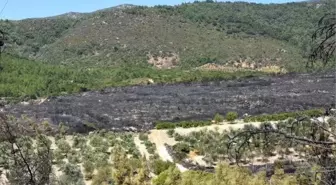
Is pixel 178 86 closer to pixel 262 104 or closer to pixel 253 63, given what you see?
pixel 262 104

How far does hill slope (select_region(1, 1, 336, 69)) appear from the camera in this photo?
359 ft

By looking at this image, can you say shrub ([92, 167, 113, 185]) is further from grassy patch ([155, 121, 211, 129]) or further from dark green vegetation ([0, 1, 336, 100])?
dark green vegetation ([0, 1, 336, 100])

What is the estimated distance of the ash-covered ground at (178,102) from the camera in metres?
53.8

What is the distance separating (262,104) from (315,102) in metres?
5.12

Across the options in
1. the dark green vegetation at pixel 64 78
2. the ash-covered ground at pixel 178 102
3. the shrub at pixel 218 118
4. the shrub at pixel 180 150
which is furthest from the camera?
the dark green vegetation at pixel 64 78

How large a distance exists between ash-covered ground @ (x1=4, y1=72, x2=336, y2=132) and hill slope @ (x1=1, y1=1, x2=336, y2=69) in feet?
96.7

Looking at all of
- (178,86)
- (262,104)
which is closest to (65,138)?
(262,104)

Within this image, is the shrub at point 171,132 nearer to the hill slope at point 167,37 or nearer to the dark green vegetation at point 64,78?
the dark green vegetation at point 64,78

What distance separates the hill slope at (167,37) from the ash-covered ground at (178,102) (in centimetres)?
2946

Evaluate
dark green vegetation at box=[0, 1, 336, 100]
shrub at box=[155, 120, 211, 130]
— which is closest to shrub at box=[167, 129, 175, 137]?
shrub at box=[155, 120, 211, 130]

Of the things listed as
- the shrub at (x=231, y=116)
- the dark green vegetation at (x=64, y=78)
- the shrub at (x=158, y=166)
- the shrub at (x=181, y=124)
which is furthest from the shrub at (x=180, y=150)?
the dark green vegetation at (x=64, y=78)

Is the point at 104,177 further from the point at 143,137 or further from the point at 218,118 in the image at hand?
the point at 218,118

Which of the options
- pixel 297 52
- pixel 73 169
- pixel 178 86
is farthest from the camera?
pixel 297 52

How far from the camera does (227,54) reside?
357ft
